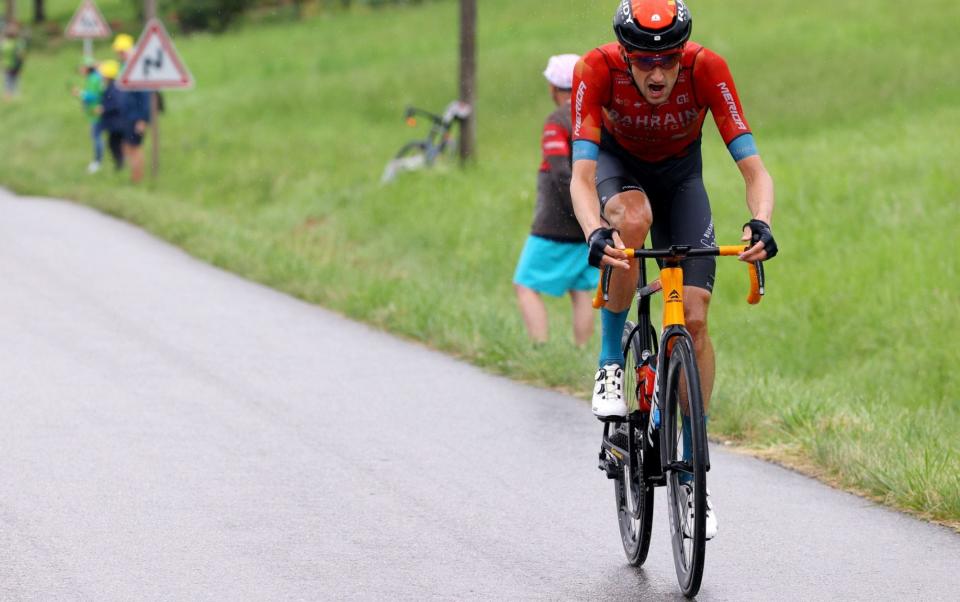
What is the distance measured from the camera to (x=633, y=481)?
5762 millimetres

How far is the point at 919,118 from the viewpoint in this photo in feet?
65.8

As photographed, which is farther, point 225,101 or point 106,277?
point 225,101

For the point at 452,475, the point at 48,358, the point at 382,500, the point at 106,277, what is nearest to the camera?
the point at 382,500

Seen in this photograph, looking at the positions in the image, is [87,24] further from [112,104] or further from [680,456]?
[680,456]

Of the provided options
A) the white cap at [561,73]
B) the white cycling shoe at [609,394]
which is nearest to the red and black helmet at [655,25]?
the white cycling shoe at [609,394]

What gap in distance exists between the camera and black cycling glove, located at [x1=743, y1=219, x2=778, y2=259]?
5.08m

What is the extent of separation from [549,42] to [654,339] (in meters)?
27.9

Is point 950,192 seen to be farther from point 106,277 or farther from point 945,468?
point 945,468

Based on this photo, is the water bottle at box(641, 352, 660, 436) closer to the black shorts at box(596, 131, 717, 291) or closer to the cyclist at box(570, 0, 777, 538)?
the cyclist at box(570, 0, 777, 538)

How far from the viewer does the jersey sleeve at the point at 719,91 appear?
561 centimetres

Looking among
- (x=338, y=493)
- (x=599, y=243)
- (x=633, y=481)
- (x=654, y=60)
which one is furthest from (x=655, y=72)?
(x=338, y=493)

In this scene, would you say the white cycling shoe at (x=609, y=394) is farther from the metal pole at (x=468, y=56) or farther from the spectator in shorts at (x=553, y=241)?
the metal pole at (x=468, y=56)

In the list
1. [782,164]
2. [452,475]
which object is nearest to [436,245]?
[782,164]

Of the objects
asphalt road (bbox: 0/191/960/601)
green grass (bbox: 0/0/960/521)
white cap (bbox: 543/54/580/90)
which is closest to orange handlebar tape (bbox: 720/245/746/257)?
asphalt road (bbox: 0/191/960/601)
